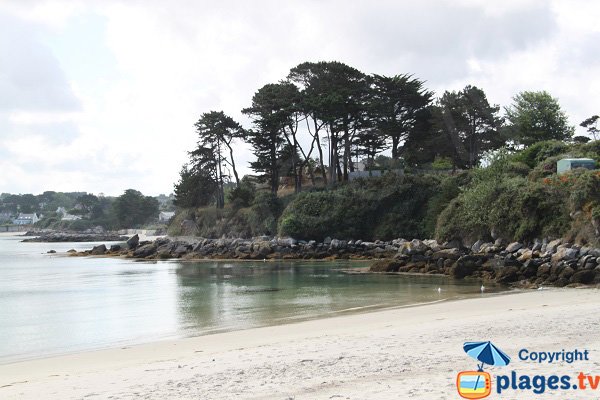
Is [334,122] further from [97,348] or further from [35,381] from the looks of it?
[35,381]

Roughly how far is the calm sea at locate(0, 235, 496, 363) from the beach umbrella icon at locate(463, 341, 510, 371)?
8.02 meters

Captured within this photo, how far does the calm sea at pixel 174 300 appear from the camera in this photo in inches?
609

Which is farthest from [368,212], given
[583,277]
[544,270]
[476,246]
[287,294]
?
[583,277]

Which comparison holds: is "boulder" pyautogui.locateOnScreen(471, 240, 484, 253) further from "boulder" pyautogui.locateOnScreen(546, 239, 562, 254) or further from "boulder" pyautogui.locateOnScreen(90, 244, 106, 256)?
"boulder" pyautogui.locateOnScreen(90, 244, 106, 256)

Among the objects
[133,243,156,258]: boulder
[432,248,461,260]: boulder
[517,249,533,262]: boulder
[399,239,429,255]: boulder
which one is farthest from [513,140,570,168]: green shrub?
[133,243,156,258]: boulder

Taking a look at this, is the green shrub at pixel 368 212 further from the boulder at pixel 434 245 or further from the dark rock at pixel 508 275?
the dark rock at pixel 508 275

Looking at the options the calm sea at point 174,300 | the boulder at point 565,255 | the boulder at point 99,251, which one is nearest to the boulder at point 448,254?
the calm sea at point 174,300

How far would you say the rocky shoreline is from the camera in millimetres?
22859

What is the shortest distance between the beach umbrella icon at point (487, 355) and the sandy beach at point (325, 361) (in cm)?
14

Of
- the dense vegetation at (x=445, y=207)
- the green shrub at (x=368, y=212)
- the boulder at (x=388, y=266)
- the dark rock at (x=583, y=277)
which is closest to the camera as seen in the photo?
the dark rock at (x=583, y=277)

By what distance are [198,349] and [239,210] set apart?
158 feet

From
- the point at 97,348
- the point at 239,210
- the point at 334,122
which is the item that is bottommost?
the point at 97,348

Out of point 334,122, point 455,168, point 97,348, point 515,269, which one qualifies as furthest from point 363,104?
point 97,348

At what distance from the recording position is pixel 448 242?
35781 mm
